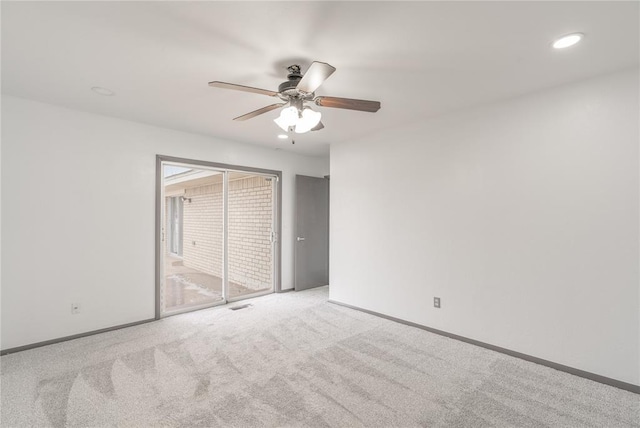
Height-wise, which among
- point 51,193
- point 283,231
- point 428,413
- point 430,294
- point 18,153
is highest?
point 18,153

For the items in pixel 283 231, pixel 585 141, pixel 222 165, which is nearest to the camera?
pixel 585 141

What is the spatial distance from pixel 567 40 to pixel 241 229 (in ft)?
16.8

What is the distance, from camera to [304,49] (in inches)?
81.7

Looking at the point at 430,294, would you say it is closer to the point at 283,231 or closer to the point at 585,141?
the point at 585,141

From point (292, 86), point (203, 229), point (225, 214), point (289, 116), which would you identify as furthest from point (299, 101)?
point (203, 229)

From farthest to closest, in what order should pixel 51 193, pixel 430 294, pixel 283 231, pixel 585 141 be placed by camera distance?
pixel 283 231, pixel 430 294, pixel 51 193, pixel 585 141

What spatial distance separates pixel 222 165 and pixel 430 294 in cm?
339

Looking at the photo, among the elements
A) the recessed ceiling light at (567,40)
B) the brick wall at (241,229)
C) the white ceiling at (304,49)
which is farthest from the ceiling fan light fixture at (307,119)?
the brick wall at (241,229)

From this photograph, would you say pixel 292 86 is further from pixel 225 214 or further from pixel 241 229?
pixel 241 229

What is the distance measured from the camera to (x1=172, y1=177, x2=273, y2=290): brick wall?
5.38 metres

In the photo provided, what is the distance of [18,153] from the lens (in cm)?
294

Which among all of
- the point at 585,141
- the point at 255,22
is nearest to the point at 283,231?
the point at 255,22

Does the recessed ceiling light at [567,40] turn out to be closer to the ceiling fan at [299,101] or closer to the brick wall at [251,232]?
the ceiling fan at [299,101]

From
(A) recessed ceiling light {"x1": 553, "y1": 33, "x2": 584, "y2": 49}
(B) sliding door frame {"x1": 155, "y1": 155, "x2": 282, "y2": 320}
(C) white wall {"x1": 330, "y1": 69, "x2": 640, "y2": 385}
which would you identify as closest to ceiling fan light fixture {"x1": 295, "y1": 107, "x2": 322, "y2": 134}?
(A) recessed ceiling light {"x1": 553, "y1": 33, "x2": 584, "y2": 49}
